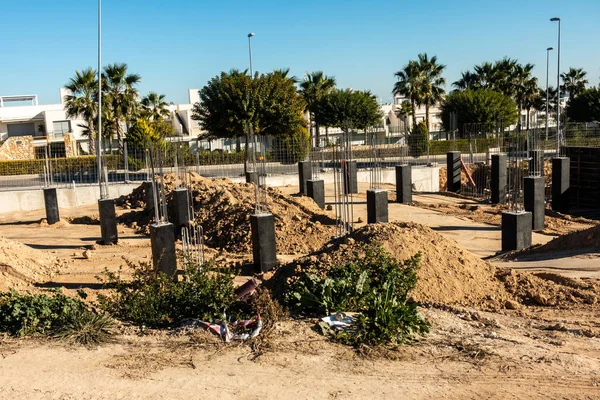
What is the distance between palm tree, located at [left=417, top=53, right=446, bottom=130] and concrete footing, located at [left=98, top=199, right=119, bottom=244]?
115 feet

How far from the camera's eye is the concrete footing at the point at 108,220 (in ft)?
52.3

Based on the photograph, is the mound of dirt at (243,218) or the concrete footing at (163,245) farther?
the mound of dirt at (243,218)

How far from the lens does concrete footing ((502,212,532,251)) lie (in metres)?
13.8

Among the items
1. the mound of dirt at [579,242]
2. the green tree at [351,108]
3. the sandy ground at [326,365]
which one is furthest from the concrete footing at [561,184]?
the green tree at [351,108]

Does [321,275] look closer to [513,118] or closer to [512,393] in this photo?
[512,393]

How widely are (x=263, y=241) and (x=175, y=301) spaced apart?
4.62m

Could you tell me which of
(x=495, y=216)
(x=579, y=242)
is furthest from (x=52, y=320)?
(x=495, y=216)

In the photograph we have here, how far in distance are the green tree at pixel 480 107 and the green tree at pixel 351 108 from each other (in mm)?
5456

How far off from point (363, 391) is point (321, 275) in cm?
275

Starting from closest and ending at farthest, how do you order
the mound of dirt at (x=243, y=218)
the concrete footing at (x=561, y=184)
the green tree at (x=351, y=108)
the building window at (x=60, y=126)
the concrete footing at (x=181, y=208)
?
the mound of dirt at (x=243, y=218) → the concrete footing at (x=181, y=208) → the concrete footing at (x=561, y=184) → the green tree at (x=351, y=108) → the building window at (x=60, y=126)

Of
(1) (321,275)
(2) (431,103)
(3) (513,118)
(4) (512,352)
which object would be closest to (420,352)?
(4) (512,352)

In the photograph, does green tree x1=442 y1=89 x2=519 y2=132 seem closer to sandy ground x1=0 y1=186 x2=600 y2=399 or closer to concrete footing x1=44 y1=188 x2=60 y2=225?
concrete footing x1=44 y1=188 x2=60 y2=225

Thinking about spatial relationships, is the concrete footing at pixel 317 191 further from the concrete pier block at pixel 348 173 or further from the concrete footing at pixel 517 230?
the concrete footing at pixel 517 230

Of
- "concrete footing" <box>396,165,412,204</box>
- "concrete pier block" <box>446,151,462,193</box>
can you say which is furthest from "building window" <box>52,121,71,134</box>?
"concrete footing" <box>396,165,412,204</box>
